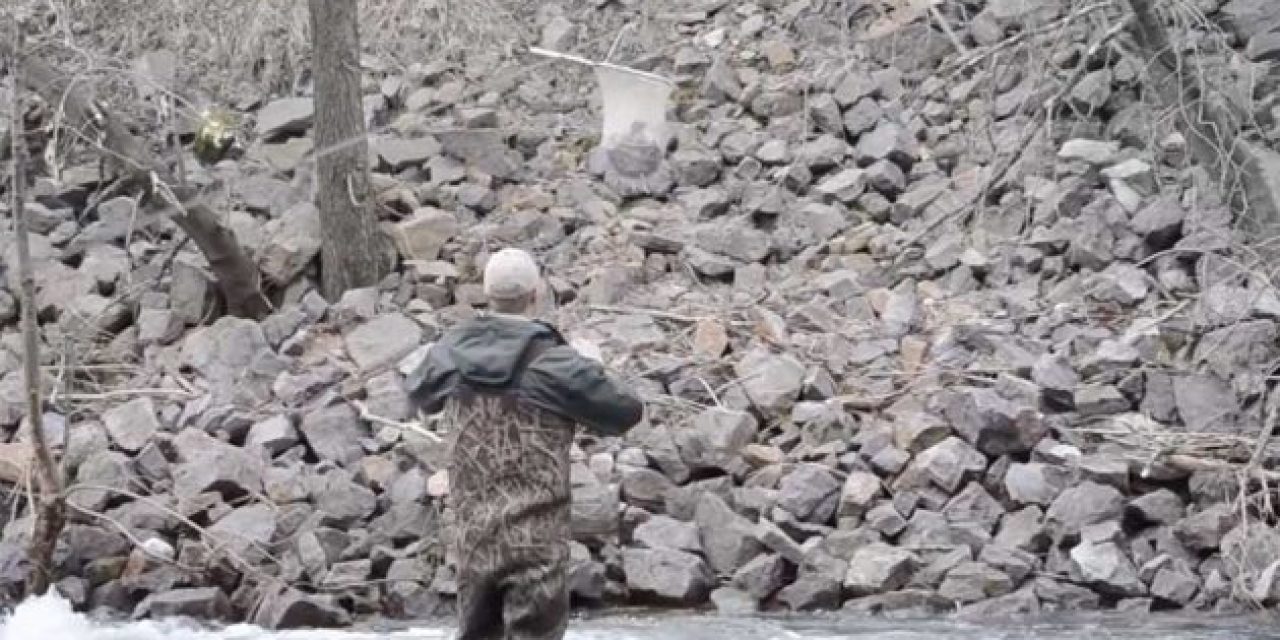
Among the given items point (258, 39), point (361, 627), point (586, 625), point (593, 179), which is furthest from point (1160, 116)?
point (258, 39)

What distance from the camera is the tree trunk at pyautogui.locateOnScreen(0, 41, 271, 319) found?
10188 mm

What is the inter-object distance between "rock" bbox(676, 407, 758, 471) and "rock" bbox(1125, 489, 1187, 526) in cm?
182

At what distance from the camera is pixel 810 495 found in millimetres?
8820

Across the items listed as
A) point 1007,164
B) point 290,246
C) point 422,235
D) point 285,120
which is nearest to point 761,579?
point 1007,164

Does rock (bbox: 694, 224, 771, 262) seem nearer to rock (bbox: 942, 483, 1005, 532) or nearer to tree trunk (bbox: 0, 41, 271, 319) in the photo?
tree trunk (bbox: 0, 41, 271, 319)

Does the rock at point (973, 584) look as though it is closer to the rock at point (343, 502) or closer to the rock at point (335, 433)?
the rock at point (343, 502)

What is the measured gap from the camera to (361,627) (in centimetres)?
834

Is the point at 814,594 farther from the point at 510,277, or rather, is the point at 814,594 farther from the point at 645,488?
the point at 510,277

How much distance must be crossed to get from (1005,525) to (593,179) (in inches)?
190

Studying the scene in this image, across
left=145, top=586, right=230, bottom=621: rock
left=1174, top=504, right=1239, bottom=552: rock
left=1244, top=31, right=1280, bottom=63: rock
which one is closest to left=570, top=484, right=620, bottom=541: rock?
left=145, top=586, right=230, bottom=621: rock

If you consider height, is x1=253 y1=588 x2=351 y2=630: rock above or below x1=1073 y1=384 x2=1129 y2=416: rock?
below

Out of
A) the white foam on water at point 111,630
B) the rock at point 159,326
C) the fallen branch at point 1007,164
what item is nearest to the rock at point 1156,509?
the fallen branch at point 1007,164

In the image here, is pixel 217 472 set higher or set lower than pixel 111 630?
higher

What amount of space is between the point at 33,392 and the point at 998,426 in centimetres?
427
